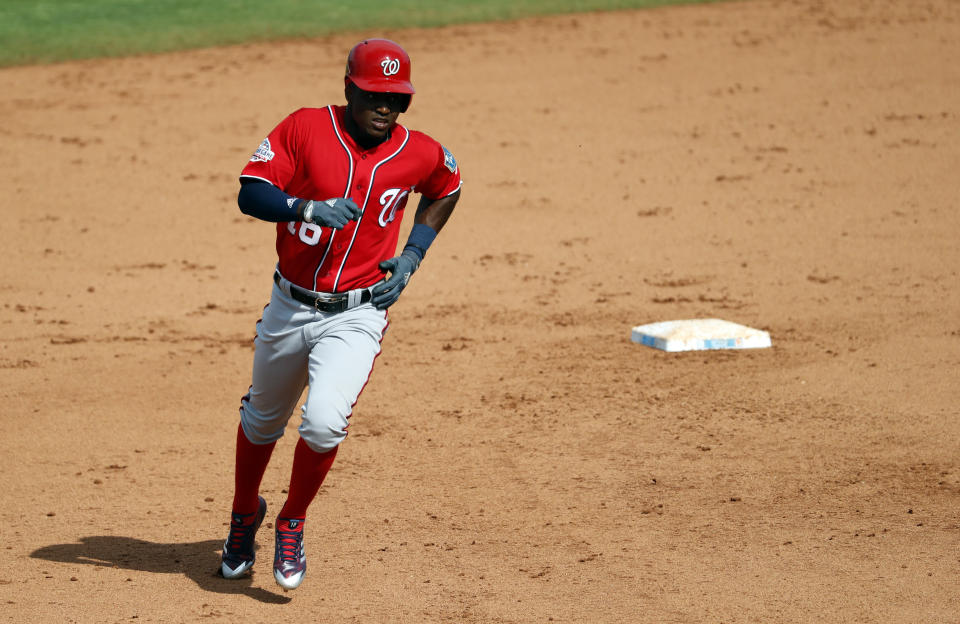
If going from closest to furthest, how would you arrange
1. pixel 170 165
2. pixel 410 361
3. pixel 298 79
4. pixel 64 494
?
pixel 64 494 → pixel 410 361 → pixel 170 165 → pixel 298 79

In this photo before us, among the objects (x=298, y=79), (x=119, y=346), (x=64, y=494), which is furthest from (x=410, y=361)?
Answer: (x=298, y=79)

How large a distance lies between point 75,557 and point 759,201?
7263 millimetres

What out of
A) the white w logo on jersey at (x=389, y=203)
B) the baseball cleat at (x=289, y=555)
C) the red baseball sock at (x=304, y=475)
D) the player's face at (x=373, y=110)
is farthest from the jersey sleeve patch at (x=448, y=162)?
the baseball cleat at (x=289, y=555)

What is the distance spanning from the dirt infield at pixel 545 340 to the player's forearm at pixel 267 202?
146cm

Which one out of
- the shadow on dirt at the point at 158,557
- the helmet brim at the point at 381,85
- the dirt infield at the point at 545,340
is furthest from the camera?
the dirt infield at the point at 545,340

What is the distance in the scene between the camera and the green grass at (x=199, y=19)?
14516 mm

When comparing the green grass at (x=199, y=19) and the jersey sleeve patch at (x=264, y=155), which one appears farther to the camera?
the green grass at (x=199, y=19)

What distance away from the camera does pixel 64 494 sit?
573 cm

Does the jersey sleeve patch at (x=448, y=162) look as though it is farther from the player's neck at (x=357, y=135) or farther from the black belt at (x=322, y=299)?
the black belt at (x=322, y=299)

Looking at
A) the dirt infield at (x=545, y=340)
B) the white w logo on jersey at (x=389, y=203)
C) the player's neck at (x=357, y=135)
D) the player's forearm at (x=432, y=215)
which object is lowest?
the dirt infield at (x=545, y=340)

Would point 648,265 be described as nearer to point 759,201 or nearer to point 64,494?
point 759,201

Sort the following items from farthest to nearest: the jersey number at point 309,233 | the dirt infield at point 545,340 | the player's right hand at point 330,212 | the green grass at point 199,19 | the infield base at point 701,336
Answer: the green grass at point 199,19 → the infield base at point 701,336 → the dirt infield at point 545,340 → the jersey number at point 309,233 → the player's right hand at point 330,212

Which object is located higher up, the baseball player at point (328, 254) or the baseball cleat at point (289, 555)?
the baseball player at point (328, 254)

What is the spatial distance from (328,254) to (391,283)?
257mm
